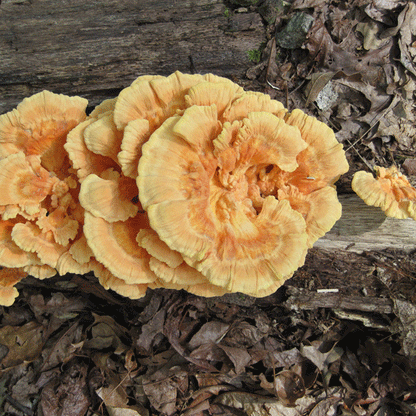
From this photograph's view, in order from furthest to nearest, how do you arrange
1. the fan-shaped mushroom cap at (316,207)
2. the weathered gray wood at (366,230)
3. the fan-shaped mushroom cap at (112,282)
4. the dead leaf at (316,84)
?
the weathered gray wood at (366,230) < the dead leaf at (316,84) < the fan-shaped mushroom cap at (112,282) < the fan-shaped mushroom cap at (316,207)

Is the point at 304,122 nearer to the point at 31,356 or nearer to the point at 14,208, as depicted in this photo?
the point at 14,208

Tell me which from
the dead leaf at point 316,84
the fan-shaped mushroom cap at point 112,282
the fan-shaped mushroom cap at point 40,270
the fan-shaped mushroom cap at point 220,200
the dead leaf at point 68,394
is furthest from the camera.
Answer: the dead leaf at point 68,394

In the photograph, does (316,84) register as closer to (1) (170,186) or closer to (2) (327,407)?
(1) (170,186)

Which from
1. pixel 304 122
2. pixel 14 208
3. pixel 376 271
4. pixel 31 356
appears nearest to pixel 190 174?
pixel 304 122

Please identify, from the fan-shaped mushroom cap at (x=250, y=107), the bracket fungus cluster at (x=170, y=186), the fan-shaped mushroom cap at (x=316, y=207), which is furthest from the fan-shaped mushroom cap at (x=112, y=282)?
the fan-shaped mushroom cap at (x=250, y=107)

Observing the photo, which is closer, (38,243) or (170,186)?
(170,186)

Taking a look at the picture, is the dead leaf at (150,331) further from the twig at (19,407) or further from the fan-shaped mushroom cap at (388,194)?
the fan-shaped mushroom cap at (388,194)

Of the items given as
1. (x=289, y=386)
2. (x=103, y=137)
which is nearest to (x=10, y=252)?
(x=103, y=137)

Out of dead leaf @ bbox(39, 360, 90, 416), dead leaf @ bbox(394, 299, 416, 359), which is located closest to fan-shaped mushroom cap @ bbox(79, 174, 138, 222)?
dead leaf @ bbox(39, 360, 90, 416)
